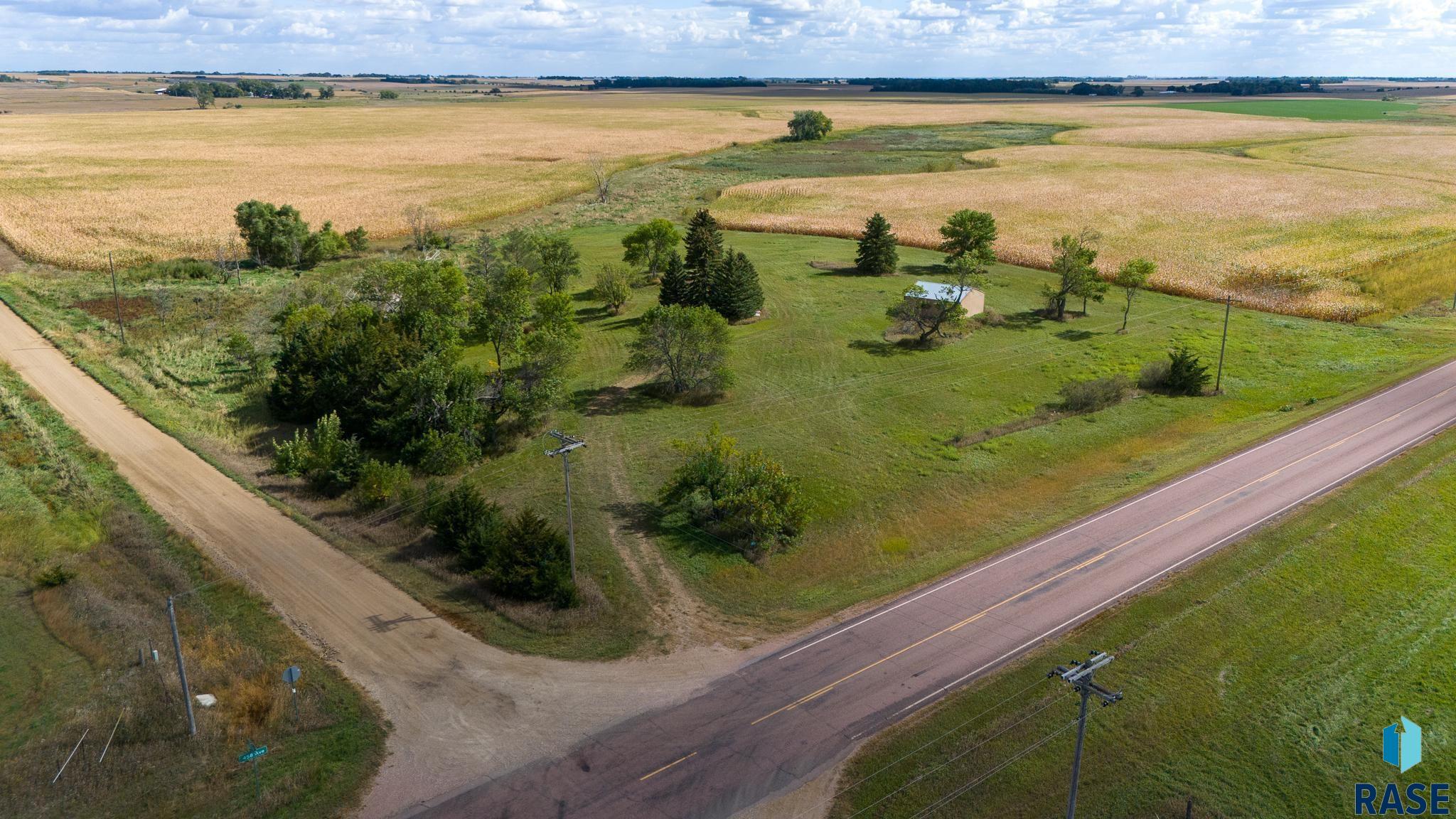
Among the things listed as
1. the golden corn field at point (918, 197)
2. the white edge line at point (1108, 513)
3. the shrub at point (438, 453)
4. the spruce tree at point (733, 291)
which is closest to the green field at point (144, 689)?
the shrub at point (438, 453)

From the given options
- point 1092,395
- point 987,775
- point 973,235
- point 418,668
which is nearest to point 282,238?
point 973,235

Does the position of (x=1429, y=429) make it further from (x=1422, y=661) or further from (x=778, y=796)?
(x=778, y=796)

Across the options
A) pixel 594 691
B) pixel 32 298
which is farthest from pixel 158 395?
pixel 594 691

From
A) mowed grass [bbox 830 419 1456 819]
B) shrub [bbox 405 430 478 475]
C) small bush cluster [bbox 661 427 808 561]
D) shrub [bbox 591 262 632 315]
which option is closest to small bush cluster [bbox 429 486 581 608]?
small bush cluster [bbox 661 427 808 561]

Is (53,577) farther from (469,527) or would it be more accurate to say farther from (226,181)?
(226,181)

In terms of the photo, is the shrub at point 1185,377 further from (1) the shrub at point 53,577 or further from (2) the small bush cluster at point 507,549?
(1) the shrub at point 53,577

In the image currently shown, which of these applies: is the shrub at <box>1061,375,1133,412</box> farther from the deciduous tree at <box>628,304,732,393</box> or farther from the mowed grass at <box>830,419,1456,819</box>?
the deciduous tree at <box>628,304,732,393</box>
